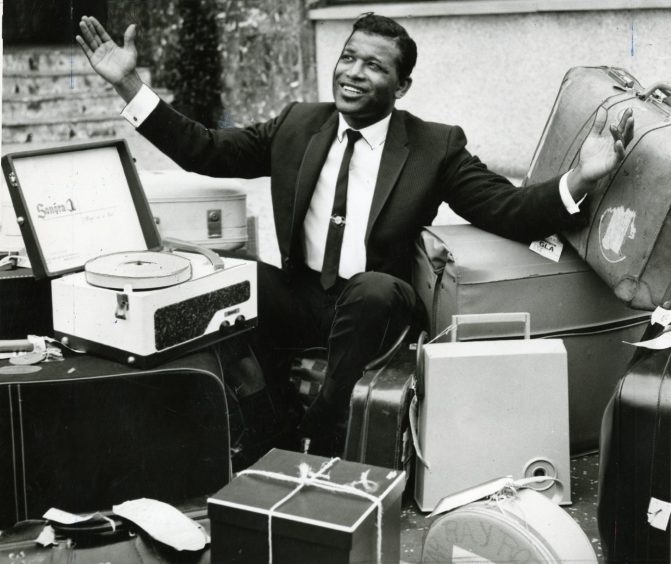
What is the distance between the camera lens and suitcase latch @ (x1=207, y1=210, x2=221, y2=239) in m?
3.49

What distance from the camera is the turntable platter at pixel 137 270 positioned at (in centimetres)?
253

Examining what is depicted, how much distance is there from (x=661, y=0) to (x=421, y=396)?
2.10 metres

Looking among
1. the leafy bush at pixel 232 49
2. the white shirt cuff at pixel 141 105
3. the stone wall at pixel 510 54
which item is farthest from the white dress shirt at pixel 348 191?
the leafy bush at pixel 232 49

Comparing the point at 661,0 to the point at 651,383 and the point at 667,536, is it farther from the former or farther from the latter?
the point at 667,536

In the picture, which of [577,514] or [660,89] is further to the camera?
[660,89]

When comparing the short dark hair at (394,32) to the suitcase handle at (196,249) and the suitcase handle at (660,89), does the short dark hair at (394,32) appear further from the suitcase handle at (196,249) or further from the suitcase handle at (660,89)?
the suitcase handle at (196,249)

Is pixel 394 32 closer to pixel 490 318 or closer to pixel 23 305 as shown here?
pixel 490 318

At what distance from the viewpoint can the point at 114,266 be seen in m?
2.61

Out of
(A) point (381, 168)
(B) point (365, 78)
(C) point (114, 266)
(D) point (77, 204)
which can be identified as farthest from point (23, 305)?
(B) point (365, 78)

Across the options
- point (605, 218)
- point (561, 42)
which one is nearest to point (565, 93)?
point (605, 218)

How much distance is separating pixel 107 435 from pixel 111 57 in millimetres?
1412

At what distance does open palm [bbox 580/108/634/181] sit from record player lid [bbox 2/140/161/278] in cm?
139

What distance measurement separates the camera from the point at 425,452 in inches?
108

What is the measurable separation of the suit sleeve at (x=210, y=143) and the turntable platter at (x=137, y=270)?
2.36ft
